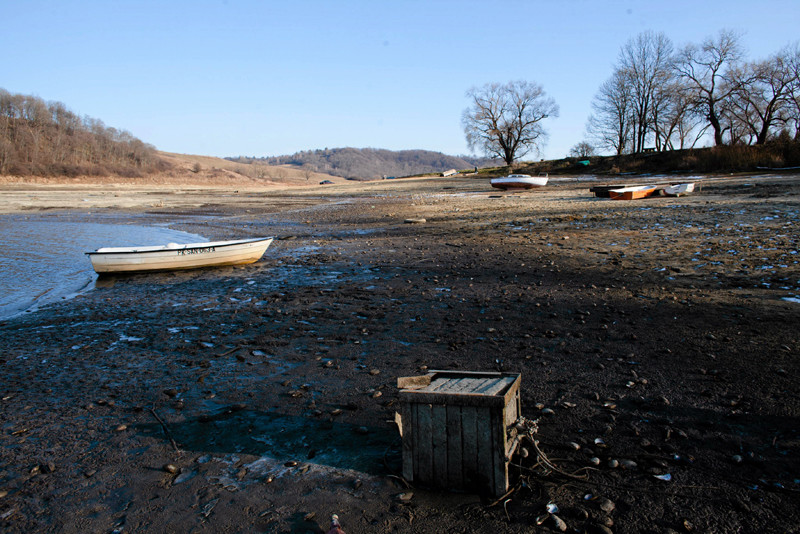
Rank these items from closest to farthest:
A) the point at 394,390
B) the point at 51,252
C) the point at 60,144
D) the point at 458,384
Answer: the point at 458,384, the point at 394,390, the point at 51,252, the point at 60,144

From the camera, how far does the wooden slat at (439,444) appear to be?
4227mm

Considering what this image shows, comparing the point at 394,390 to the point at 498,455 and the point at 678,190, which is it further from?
the point at 678,190

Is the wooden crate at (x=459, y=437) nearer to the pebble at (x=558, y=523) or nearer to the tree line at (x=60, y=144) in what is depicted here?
the pebble at (x=558, y=523)

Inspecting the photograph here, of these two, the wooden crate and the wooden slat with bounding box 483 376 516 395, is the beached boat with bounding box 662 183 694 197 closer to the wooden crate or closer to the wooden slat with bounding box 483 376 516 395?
the wooden slat with bounding box 483 376 516 395

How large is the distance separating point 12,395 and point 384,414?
4871 millimetres

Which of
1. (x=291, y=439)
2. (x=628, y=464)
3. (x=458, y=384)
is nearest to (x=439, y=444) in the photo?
(x=458, y=384)

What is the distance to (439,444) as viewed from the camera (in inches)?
168

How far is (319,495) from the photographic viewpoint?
442cm

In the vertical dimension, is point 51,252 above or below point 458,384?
below

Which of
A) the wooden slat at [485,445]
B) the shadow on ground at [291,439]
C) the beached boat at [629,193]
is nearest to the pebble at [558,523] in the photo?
the wooden slat at [485,445]

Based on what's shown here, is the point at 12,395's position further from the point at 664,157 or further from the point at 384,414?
the point at 664,157

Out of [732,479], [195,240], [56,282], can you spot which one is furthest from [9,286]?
[732,479]

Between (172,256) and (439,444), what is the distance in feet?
41.2

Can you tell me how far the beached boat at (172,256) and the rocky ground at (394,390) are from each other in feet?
2.03
